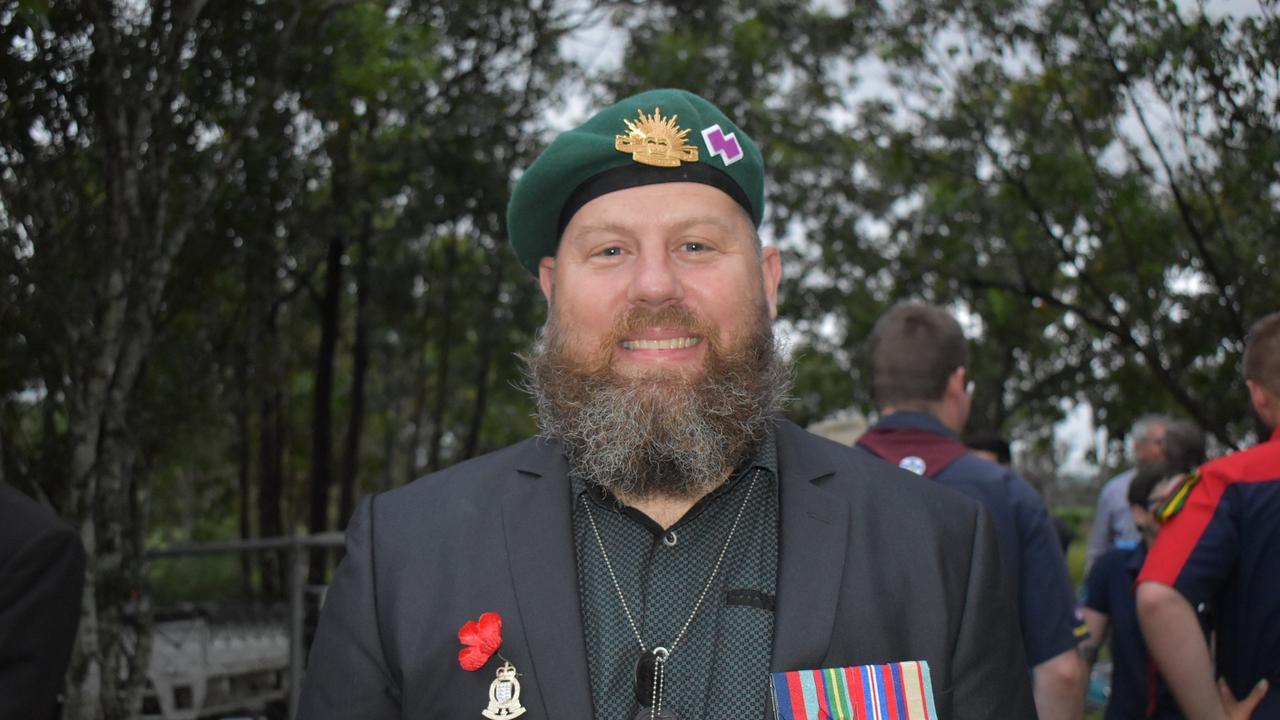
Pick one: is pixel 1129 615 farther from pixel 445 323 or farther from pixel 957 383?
pixel 445 323

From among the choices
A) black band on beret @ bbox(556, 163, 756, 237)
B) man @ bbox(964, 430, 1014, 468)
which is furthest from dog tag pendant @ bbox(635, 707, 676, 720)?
man @ bbox(964, 430, 1014, 468)

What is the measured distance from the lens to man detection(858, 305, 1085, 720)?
379 centimetres

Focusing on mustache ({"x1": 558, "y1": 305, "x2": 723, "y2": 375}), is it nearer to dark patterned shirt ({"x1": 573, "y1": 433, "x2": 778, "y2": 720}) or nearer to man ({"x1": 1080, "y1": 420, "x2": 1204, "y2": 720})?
dark patterned shirt ({"x1": 573, "y1": 433, "x2": 778, "y2": 720})

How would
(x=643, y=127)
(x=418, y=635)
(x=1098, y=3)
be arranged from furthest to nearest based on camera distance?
→ (x=1098, y=3) → (x=643, y=127) → (x=418, y=635)

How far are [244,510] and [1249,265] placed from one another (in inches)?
620

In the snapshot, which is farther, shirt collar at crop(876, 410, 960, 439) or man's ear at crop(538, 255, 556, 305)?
shirt collar at crop(876, 410, 960, 439)

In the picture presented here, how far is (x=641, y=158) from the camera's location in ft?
7.95

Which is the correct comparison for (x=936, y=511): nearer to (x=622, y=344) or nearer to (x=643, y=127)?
(x=622, y=344)

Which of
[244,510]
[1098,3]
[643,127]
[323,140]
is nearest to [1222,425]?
[1098,3]

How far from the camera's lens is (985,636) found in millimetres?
2154

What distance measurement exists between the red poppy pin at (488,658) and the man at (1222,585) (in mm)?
2265

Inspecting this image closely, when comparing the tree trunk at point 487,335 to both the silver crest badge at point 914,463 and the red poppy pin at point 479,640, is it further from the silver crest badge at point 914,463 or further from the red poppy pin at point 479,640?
the red poppy pin at point 479,640

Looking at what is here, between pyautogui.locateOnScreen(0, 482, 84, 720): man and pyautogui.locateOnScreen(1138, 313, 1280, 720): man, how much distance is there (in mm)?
2988

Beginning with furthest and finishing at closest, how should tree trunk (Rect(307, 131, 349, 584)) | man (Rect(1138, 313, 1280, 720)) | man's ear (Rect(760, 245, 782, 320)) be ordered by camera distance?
tree trunk (Rect(307, 131, 349, 584)), man (Rect(1138, 313, 1280, 720)), man's ear (Rect(760, 245, 782, 320))
